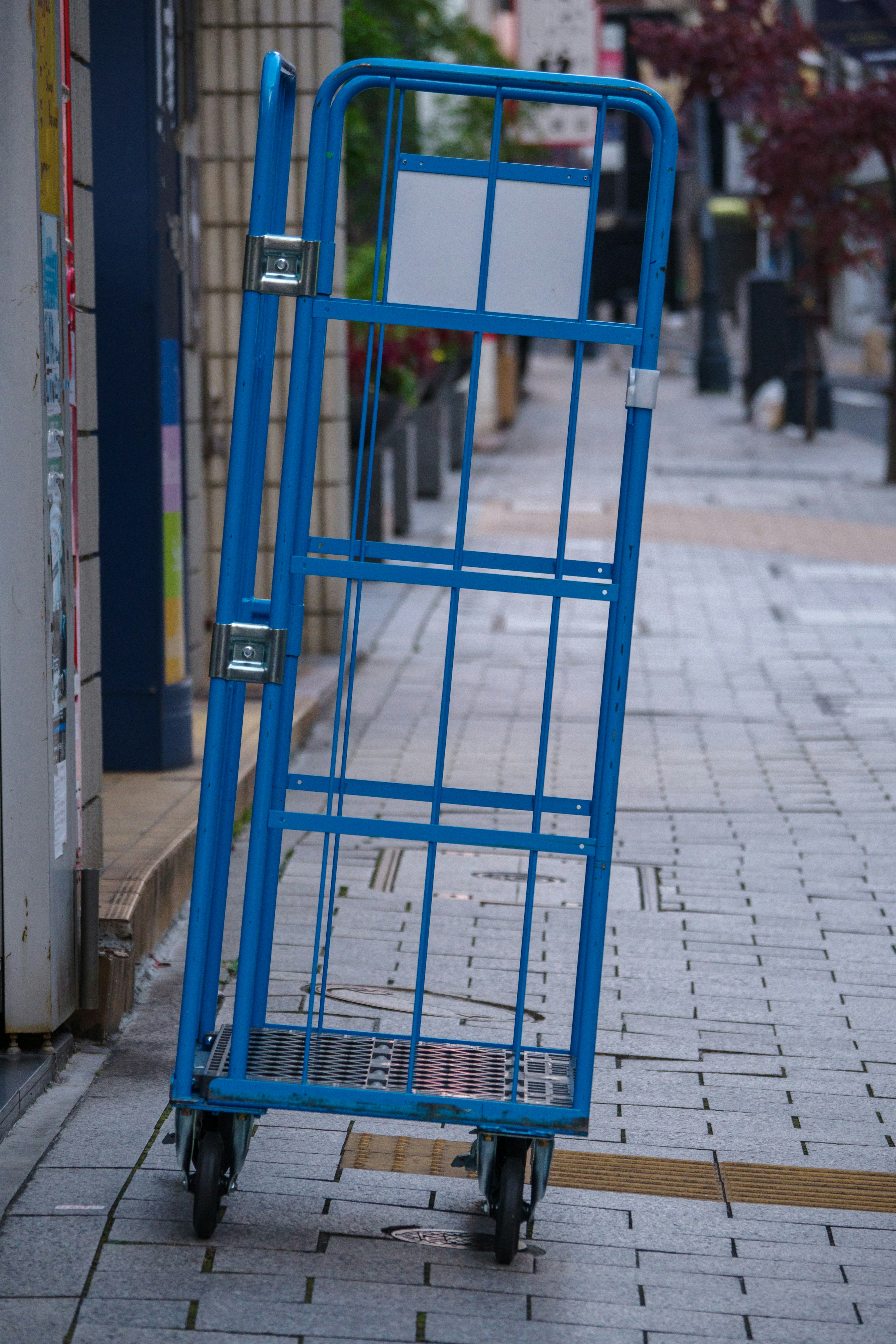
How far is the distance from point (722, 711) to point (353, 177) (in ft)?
21.6

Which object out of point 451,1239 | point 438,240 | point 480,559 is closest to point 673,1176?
point 451,1239

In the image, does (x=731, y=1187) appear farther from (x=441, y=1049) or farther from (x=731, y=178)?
(x=731, y=178)

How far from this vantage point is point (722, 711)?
875 cm

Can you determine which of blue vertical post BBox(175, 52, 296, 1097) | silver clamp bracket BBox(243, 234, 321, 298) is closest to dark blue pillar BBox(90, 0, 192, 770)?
blue vertical post BBox(175, 52, 296, 1097)

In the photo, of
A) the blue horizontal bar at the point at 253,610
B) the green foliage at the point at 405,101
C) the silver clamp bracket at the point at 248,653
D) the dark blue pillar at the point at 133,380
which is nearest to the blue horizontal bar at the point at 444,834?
the silver clamp bracket at the point at 248,653

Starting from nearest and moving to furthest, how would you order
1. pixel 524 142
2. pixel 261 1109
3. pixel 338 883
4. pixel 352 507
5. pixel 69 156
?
pixel 261 1109, pixel 69 156, pixel 338 883, pixel 352 507, pixel 524 142

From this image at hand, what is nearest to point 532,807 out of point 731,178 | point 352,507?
point 352,507

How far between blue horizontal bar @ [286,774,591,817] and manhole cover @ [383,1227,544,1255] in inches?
32.6

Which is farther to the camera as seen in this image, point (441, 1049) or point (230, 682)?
point (441, 1049)

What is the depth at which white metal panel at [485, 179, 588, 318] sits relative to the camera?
317 centimetres

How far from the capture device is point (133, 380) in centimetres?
627

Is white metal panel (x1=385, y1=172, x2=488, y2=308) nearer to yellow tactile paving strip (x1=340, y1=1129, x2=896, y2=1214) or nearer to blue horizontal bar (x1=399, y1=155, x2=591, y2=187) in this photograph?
blue horizontal bar (x1=399, y1=155, x2=591, y2=187)

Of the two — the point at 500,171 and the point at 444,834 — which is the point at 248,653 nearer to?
the point at 444,834

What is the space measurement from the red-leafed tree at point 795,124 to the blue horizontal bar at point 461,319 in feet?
51.0
